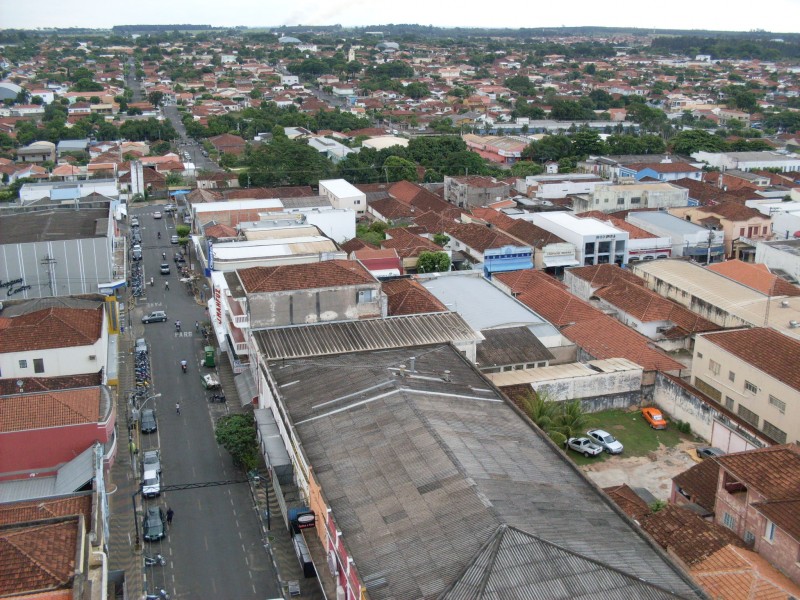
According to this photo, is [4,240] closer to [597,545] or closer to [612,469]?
[612,469]

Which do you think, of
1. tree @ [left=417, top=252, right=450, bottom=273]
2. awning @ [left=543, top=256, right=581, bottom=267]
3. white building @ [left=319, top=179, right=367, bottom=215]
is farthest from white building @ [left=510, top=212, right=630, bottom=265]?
white building @ [left=319, top=179, right=367, bottom=215]

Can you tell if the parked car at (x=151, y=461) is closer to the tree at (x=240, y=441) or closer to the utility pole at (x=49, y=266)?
the tree at (x=240, y=441)

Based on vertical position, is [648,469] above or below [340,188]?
below

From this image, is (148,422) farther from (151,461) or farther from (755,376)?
(755,376)

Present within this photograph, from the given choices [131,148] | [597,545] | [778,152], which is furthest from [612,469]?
[131,148]

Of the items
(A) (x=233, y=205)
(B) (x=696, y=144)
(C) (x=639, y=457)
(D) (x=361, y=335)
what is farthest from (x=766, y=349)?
(B) (x=696, y=144)

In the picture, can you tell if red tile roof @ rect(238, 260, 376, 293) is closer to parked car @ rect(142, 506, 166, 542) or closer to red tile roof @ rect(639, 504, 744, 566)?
parked car @ rect(142, 506, 166, 542)

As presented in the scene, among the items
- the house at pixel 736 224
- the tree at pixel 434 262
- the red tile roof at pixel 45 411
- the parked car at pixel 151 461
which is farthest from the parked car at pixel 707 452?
the house at pixel 736 224
